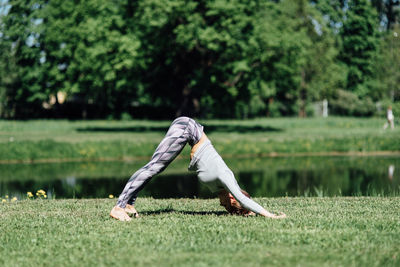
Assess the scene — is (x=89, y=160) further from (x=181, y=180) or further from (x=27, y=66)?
(x=27, y=66)

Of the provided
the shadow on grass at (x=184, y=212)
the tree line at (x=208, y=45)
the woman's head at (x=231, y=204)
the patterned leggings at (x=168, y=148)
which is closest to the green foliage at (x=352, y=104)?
the tree line at (x=208, y=45)

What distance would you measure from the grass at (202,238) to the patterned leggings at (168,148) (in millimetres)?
456

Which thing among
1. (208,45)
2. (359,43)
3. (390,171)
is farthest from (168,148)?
(359,43)

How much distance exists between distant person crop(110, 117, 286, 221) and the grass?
21 cm

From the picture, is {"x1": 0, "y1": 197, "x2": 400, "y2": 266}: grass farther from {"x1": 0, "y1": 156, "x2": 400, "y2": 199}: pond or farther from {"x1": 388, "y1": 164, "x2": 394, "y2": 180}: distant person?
{"x1": 388, "y1": 164, "x2": 394, "y2": 180}: distant person

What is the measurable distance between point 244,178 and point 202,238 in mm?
11236

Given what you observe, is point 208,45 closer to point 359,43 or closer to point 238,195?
point 359,43

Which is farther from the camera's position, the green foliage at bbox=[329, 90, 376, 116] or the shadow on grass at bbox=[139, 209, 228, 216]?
the green foliage at bbox=[329, 90, 376, 116]

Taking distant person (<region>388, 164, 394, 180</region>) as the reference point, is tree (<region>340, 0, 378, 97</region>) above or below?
above

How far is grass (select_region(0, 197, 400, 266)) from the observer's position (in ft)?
17.5

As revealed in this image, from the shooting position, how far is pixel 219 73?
32.2 metres

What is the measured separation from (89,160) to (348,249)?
62.0 feet

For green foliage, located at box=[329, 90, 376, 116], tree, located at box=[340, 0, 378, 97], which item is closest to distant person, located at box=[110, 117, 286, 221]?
tree, located at box=[340, 0, 378, 97]

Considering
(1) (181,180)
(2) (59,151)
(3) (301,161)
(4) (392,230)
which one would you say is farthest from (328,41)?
(4) (392,230)
